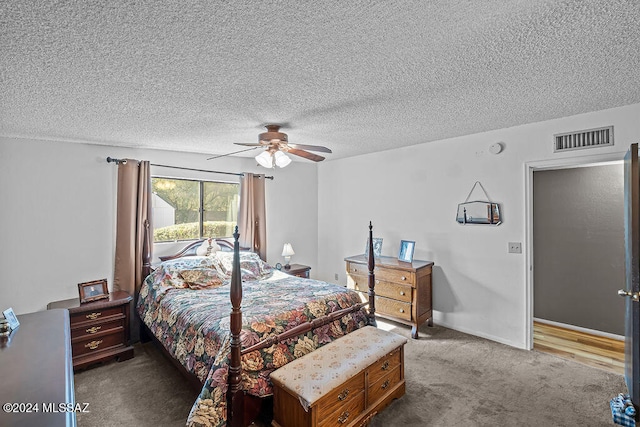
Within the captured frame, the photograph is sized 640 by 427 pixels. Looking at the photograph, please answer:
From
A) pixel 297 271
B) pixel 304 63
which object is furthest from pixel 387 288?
pixel 304 63

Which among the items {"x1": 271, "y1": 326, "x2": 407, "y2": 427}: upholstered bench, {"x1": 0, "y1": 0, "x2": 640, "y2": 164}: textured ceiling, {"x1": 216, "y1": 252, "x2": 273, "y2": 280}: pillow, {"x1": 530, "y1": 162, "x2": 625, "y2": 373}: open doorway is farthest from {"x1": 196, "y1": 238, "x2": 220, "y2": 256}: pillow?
{"x1": 530, "y1": 162, "x2": 625, "y2": 373}: open doorway

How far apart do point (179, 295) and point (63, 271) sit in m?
1.40

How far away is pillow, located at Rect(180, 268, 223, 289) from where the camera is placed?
11.0ft

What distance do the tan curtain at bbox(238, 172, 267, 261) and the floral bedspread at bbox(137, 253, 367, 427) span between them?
0.68m

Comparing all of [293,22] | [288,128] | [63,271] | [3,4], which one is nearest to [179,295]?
A: [63,271]

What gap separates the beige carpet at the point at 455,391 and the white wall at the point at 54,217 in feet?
3.51

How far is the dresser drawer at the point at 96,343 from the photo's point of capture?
2.93 metres

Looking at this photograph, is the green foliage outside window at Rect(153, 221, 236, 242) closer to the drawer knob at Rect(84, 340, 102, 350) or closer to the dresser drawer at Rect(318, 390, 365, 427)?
the drawer knob at Rect(84, 340, 102, 350)

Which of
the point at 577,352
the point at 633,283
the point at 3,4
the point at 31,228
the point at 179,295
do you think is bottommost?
the point at 577,352

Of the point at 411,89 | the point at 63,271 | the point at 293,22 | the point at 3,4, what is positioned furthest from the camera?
the point at 63,271

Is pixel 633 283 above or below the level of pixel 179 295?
above

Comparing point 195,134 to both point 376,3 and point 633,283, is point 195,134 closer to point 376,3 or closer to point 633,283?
point 376,3

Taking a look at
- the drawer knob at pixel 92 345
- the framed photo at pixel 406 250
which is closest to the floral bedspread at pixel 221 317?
the drawer knob at pixel 92 345

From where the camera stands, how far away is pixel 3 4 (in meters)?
1.19
